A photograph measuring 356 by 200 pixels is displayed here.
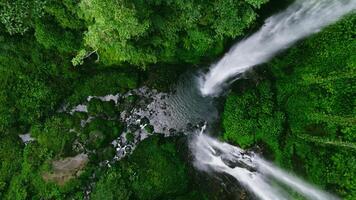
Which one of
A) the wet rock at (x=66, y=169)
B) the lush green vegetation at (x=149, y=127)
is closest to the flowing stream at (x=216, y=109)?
the lush green vegetation at (x=149, y=127)

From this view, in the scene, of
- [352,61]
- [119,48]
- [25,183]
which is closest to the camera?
[119,48]

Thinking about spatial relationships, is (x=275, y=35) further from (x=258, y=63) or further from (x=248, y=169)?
(x=248, y=169)

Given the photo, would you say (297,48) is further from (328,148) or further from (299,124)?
(328,148)

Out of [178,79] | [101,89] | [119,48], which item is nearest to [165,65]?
[178,79]

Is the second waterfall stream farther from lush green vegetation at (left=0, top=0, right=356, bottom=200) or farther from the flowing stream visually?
lush green vegetation at (left=0, top=0, right=356, bottom=200)

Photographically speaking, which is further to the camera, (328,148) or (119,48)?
(328,148)

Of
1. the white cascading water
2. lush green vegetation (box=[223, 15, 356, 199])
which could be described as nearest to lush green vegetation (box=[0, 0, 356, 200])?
lush green vegetation (box=[223, 15, 356, 199])

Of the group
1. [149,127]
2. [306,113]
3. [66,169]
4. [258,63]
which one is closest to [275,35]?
[258,63]
